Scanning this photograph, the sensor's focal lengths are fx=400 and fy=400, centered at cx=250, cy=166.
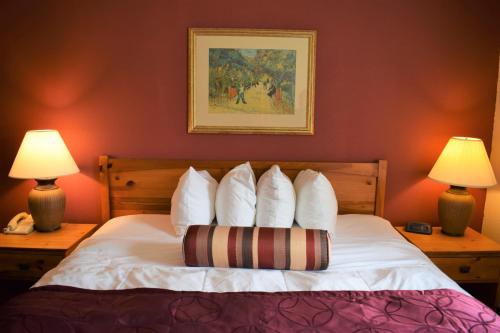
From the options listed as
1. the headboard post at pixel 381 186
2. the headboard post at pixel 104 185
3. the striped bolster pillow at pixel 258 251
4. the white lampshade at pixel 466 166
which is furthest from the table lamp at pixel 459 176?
the headboard post at pixel 104 185

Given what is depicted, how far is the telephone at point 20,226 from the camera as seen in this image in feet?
8.22

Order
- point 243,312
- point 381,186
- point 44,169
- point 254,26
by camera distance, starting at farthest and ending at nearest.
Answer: point 381,186 < point 254,26 < point 44,169 < point 243,312

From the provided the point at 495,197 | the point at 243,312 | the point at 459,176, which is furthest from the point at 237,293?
the point at 495,197

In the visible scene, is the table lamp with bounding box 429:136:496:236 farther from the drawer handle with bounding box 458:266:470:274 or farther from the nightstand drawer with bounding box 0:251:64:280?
the nightstand drawer with bounding box 0:251:64:280

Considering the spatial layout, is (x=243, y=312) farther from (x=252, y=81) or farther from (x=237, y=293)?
(x=252, y=81)

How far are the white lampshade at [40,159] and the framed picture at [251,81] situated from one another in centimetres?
85

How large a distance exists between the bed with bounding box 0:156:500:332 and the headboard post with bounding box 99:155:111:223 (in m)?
0.30

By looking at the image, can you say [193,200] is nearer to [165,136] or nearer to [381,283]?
[165,136]

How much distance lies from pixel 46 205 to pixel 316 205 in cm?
165

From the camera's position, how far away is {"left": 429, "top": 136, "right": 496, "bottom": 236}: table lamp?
8.00 feet

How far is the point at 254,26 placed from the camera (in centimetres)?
262

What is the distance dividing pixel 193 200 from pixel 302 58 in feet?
3.83

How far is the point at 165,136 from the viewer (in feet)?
8.96

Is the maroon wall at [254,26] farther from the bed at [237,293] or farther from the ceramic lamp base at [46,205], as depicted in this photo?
the bed at [237,293]
